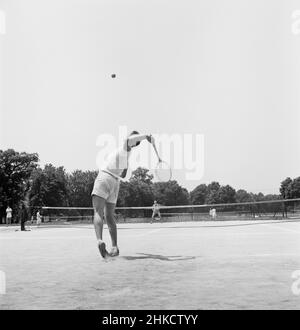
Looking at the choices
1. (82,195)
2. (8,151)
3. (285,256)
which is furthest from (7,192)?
(285,256)

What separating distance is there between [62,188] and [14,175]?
9.98 m

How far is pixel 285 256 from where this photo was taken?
659 cm

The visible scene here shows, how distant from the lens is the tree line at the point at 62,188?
3127 inches

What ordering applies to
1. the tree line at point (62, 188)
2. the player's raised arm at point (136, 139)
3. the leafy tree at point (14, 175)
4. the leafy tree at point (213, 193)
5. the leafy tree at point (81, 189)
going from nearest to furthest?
1. the player's raised arm at point (136, 139)
2. the leafy tree at point (14, 175)
3. the tree line at point (62, 188)
4. the leafy tree at point (81, 189)
5. the leafy tree at point (213, 193)

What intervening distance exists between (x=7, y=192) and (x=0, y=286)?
75822 mm

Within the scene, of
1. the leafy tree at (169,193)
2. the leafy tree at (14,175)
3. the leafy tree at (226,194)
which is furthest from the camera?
the leafy tree at (226,194)

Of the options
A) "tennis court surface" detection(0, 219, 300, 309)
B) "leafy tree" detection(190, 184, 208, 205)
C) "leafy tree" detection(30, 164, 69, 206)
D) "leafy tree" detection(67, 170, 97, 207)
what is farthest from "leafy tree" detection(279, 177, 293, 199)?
"tennis court surface" detection(0, 219, 300, 309)

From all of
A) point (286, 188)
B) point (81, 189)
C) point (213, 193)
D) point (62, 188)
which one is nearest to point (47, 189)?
point (62, 188)

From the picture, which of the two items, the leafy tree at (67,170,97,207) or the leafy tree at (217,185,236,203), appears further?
the leafy tree at (217,185,236,203)

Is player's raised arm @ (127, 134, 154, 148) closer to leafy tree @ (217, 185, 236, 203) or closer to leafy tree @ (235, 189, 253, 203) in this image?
leafy tree @ (217, 185, 236, 203)

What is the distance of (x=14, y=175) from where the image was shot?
81562mm

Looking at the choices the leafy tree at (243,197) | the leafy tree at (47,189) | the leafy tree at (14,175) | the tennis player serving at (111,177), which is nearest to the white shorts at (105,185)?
the tennis player serving at (111,177)

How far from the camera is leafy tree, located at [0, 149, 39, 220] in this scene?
7638 centimetres

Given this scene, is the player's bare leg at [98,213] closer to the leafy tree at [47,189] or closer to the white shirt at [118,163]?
the white shirt at [118,163]
